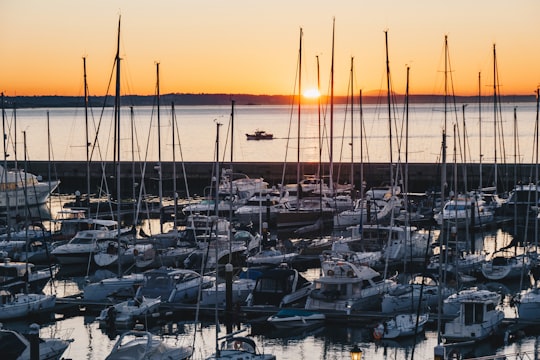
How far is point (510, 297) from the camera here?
118ft

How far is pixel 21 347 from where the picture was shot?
26562mm

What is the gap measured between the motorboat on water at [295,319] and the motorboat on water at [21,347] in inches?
252

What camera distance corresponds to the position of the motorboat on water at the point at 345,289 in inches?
1294

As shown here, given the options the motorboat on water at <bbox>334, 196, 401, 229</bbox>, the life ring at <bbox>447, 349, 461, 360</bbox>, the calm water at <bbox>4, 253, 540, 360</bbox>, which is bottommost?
the calm water at <bbox>4, 253, 540, 360</bbox>

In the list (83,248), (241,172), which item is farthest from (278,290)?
(241,172)

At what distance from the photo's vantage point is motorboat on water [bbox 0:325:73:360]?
26.3m

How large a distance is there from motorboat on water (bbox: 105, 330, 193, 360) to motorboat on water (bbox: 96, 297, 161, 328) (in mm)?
4720

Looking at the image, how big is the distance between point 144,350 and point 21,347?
9.47 ft

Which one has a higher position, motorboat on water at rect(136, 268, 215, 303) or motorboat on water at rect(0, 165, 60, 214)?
motorboat on water at rect(0, 165, 60, 214)

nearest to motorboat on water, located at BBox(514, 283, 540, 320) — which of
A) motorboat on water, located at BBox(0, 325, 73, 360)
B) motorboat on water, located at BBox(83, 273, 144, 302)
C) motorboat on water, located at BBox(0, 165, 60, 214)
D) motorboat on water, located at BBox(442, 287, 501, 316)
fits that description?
motorboat on water, located at BBox(442, 287, 501, 316)

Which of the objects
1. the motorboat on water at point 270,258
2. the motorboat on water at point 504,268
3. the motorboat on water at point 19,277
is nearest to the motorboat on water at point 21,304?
the motorboat on water at point 19,277

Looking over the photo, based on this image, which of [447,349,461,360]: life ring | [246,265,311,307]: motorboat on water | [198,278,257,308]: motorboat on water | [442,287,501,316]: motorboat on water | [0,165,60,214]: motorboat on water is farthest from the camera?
[0,165,60,214]: motorboat on water

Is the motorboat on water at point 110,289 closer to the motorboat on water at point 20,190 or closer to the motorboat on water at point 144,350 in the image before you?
the motorboat on water at point 144,350

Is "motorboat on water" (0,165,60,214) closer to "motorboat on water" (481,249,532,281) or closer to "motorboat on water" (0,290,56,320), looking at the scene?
"motorboat on water" (0,290,56,320)
